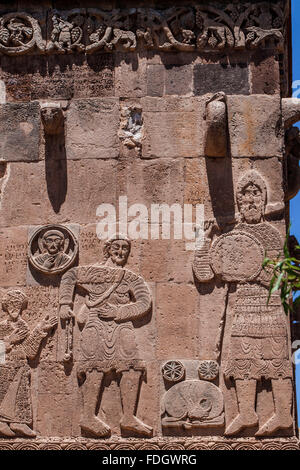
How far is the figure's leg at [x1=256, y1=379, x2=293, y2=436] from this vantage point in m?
11.6

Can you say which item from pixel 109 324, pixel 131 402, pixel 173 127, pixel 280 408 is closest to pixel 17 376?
pixel 109 324

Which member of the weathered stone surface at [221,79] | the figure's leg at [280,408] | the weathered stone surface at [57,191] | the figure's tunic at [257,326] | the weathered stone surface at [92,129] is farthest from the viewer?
the weathered stone surface at [221,79]

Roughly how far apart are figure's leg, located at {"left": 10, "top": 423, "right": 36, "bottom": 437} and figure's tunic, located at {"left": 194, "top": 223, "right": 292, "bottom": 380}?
244 cm

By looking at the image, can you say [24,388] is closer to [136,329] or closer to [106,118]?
[136,329]

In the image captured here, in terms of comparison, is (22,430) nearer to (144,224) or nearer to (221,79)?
(144,224)

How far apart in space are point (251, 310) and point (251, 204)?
4.44 ft

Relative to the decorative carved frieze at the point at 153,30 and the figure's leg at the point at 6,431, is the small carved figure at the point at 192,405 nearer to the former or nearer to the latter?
the figure's leg at the point at 6,431

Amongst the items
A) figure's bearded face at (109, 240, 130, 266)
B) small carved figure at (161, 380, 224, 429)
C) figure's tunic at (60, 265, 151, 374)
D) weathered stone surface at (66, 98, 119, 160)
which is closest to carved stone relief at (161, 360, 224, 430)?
small carved figure at (161, 380, 224, 429)

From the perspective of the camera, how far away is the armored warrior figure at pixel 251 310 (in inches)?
462

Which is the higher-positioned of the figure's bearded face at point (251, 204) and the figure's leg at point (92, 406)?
the figure's bearded face at point (251, 204)

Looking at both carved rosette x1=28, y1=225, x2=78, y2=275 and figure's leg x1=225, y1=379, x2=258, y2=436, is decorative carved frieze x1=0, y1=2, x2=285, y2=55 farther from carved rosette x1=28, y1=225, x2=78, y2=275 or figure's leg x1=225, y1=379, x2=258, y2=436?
figure's leg x1=225, y1=379, x2=258, y2=436

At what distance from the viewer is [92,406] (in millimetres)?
11844

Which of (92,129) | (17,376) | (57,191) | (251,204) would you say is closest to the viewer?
(17,376)

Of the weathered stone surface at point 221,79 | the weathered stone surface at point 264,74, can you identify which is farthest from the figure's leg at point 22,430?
the weathered stone surface at point 264,74
